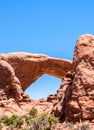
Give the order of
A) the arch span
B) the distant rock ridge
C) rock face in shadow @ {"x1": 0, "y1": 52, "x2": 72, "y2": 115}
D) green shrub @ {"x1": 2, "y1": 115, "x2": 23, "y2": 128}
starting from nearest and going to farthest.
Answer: the distant rock ridge < green shrub @ {"x1": 2, "y1": 115, "x2": 23, "y2": 128} < rock face in shadow @ {"x1": 0, "y1": 52, "x2": 72, "y2": 115} < the arch span

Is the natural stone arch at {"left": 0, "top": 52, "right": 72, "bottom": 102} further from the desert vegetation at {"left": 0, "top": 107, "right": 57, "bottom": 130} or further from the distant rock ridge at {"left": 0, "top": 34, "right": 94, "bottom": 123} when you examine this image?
the desert vegetation at {"left": 0, "top": 107, "right": 57, "bottom": 130}

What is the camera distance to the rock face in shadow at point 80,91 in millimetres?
22936

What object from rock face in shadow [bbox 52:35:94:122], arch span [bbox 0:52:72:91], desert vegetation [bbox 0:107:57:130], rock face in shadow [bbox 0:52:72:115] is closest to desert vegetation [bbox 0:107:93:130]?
desert vegetation [bbox 0:107:57:130]

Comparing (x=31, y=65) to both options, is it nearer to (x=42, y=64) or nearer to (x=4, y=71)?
(x=42, y=64)

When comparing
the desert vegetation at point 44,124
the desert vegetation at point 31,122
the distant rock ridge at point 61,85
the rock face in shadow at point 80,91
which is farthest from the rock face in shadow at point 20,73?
the rock face in shadow at point 80,91

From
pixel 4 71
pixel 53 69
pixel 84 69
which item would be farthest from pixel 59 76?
pixel 84 69

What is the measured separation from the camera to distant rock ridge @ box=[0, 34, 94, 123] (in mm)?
23359

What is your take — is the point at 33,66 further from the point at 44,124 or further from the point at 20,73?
the point at 44,124

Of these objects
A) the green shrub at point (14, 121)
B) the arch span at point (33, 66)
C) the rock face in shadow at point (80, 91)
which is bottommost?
the green shrub at point (14, 121)

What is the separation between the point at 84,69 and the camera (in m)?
24.3

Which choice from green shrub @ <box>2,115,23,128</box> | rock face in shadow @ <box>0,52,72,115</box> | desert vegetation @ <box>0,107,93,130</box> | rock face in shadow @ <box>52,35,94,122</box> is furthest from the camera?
rock face in shadow @ <box>0,52,72,115</box>

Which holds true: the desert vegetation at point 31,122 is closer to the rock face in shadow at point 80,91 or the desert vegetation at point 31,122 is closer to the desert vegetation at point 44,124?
the desert vegetation at point 44,124

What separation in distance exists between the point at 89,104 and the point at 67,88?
330 centimetres

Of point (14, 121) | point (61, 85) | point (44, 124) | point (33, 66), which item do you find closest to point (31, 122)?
point (44, 124)
